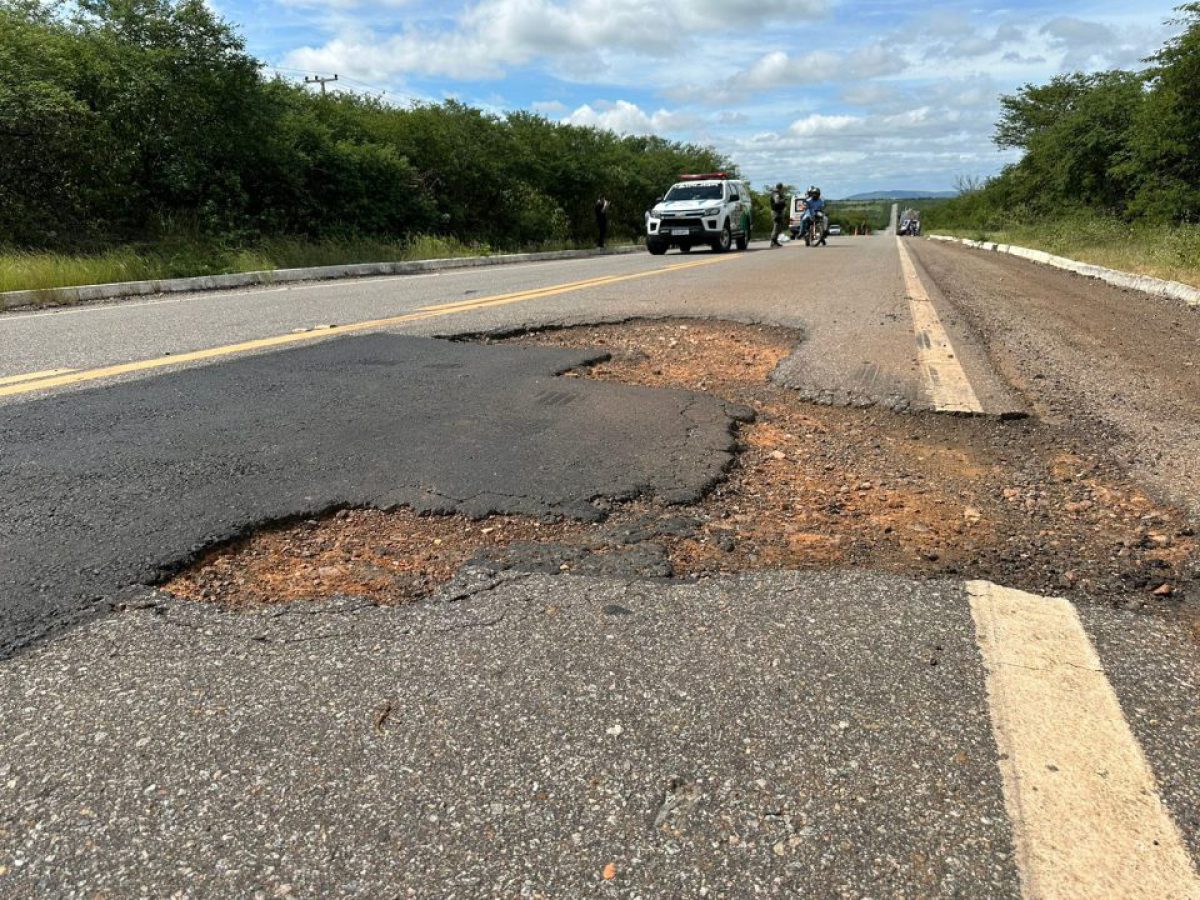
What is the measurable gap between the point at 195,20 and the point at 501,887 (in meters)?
18.4

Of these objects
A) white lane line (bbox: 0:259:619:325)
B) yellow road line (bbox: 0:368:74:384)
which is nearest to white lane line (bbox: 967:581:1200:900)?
yellow road line (bbox: 0:368:74:384)

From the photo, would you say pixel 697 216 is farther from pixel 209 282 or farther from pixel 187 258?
pixel 209 282

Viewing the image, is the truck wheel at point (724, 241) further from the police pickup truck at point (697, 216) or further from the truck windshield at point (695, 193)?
the truck windshield at point (695, 193)

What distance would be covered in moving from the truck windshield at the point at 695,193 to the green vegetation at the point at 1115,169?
8.84 metres

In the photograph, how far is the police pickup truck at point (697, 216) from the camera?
847 inches

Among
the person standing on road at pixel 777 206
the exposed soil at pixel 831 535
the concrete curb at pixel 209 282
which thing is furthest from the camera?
the person standing on road at pixel 777 206

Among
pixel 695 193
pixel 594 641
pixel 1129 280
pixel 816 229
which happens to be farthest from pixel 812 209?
pixel 594 641

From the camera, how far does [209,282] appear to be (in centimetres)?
1212

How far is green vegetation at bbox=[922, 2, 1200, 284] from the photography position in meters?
17.3

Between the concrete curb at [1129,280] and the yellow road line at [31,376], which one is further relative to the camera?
the concrete curb at [1129,280]

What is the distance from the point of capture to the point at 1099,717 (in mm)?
1659

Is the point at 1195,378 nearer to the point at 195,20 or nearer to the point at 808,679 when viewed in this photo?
the point at 808,679

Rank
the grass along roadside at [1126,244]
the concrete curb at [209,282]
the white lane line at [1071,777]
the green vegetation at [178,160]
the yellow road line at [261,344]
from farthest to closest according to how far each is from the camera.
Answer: the green vegetation at [178,160] < the grass along roadside at [1126,244] < the concrete curb at [209,282] < the yellow road line at [261,344] < the white lane line at [1071,777]

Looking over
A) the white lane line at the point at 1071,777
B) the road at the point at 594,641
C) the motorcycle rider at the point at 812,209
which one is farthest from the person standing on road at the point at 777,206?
the white lane line at the point at 1071,777
